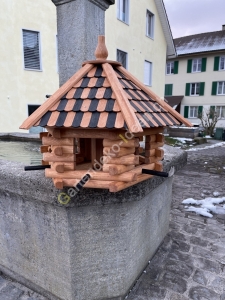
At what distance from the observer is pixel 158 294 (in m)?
2.12

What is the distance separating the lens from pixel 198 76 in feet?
68.5

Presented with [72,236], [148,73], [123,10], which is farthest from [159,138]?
[148,73]

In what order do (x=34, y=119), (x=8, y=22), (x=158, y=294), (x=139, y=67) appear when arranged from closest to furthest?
(x=34, y=119)
(x=158, y=294)
(x=8, y=22)
(x=139, y=67)

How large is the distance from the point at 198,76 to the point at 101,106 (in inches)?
870

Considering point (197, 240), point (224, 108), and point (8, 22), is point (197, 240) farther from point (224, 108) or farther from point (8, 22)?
point (224, 108)

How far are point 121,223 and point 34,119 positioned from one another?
116cm

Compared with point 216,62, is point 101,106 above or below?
below

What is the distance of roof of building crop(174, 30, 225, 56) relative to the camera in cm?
2028

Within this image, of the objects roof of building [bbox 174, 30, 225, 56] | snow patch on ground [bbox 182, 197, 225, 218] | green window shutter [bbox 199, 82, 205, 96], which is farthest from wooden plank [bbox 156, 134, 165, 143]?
roof of building [bbox 174, 30, 225, 56]

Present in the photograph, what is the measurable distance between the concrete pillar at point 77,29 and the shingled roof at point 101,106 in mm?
1086

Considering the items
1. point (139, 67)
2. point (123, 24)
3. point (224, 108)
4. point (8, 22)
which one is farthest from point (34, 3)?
point (224, 108)

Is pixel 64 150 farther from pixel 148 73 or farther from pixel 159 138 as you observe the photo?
pixel 148 73

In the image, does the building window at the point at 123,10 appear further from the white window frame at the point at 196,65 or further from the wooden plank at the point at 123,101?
the white window frame at the point at 196,65

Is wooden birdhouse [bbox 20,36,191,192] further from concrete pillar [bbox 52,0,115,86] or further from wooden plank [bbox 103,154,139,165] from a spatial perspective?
concrete pillar [bbox 52,0,115,86]
